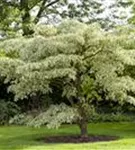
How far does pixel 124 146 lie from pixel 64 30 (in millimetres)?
4515

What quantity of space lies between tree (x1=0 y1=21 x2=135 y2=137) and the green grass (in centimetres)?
95

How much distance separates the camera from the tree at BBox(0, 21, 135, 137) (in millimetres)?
14797

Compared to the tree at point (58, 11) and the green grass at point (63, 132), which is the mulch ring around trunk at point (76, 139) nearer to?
the green grass at point (63, 132)

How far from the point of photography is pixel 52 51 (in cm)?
1525

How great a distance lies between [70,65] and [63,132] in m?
3.99

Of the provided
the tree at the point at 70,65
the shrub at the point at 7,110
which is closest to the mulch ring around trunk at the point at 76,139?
the tree at the point at 70,65

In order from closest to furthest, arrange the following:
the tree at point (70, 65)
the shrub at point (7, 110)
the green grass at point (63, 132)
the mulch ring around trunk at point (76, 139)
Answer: the green grass at point (63, 132), the tree at point (70, 65), the mulch ring around trunk at point (76, 139), the shrub at point (7, 110)

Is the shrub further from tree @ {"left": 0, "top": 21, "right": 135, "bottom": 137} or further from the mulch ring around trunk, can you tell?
tree @ {"left": 0, "top": 21, "right": 135, "bottom": 137}

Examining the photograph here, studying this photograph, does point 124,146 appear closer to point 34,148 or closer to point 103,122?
point 34,148

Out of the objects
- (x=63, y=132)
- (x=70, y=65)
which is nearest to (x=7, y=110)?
(x=63, y=132)

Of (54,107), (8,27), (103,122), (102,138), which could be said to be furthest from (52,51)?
(8,27)

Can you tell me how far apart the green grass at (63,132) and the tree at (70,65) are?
952 millimetres

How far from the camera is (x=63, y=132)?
1839cm

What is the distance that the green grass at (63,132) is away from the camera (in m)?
13.3
